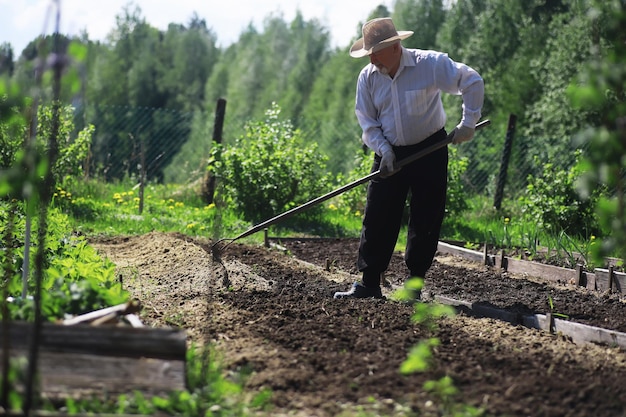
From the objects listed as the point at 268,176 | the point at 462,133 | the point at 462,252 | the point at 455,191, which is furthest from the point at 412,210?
the point at 455,191

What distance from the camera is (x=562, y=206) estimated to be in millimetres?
9414

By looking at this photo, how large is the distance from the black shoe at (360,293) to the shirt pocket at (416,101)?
123cm

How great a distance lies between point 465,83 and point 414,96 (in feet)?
1.13

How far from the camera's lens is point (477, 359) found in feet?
12.3

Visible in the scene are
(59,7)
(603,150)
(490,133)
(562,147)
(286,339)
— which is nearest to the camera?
(59,7)

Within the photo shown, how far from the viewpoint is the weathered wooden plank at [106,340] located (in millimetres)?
2975

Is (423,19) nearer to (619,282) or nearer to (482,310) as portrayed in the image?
(619,282)

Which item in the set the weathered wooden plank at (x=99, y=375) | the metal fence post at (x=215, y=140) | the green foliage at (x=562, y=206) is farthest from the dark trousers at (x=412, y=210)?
the metal fence post at (x=215, y=140)

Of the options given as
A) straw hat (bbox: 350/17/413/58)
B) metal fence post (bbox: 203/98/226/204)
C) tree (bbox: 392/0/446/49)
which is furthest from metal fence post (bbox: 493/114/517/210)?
tree (bbox: 392/0/446/49)

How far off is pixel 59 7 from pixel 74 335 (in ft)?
3.85

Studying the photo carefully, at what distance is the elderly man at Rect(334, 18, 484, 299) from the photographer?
5.43 m

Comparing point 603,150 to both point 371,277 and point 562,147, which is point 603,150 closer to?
point 371,277

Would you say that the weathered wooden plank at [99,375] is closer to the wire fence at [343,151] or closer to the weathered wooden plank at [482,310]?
the weathered wooden plank at [482,310]

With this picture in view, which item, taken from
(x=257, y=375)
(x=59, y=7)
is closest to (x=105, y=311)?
(x=257, y=375)
